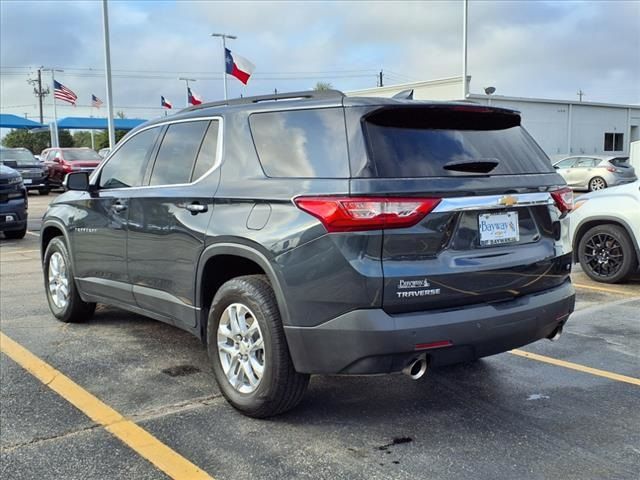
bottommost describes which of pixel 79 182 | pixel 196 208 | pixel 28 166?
pixel 196 208

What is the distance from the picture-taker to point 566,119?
35406 millimetres

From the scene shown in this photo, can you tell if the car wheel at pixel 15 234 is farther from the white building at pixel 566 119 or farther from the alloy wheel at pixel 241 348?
the white building at pixel 566 119

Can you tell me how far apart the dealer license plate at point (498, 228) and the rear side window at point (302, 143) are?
79 centimetres

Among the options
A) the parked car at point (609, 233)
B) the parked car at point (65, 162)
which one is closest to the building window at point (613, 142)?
the parked car at point (65, 162)

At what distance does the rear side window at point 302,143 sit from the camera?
3326mm

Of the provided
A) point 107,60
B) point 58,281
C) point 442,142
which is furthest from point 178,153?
point 107,60

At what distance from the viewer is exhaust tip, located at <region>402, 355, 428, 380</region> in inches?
127

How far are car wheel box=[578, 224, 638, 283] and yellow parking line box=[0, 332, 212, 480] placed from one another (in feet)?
20.1

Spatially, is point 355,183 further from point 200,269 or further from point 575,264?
point 575,264

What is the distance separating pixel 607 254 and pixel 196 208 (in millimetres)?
5700

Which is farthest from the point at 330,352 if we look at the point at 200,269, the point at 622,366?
the point at 622,366

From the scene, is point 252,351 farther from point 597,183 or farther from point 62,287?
point 597,183

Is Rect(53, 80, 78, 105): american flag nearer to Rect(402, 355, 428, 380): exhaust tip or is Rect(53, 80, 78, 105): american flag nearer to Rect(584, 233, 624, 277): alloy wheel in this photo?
Rect(584, 233, 624, 277): alloy wheel

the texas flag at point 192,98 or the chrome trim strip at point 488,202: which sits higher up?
the texas flag at point 192,98
